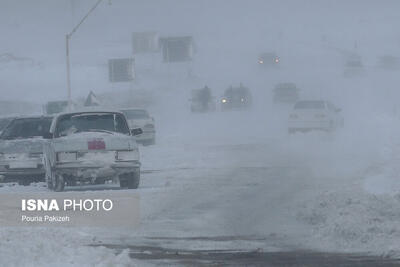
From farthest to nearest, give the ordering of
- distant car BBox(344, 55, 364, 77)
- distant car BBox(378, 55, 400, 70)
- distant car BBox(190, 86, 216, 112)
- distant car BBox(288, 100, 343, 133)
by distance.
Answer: distant car BBox(378, 55, 400, 70), distant car BBox(344, 55, 364, 77), distant car BBox(190, 86, 216, 112), distant car BBox(288, 100, 343, 133)

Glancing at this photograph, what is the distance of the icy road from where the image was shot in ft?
33.9

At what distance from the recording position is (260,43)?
134m

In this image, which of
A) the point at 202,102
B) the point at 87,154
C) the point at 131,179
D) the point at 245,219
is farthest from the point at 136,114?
the point at 202,102

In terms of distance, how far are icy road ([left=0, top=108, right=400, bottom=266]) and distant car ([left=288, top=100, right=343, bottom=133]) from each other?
1062cm

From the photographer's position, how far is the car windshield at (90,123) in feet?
61.7

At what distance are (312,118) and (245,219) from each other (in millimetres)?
25356

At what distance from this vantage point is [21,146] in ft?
65.7

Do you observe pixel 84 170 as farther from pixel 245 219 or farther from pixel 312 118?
pixel 312 118

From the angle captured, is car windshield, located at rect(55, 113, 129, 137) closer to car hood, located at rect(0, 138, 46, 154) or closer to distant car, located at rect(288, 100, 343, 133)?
car hood, located at rect(0, 138, 46, 154)

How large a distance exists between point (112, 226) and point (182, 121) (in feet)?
159

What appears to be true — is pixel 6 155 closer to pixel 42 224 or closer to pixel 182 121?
pixel 42 224

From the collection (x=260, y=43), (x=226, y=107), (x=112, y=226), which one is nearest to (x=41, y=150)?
(x=112, y=226)

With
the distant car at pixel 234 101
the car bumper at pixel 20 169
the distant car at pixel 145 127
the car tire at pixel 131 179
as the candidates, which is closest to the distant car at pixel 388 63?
the distant car at pixel 234 101

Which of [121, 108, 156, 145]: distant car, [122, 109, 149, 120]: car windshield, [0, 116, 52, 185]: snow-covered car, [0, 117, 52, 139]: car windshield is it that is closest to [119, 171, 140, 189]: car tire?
[0, 116, 52, 185]: snow-covered car
